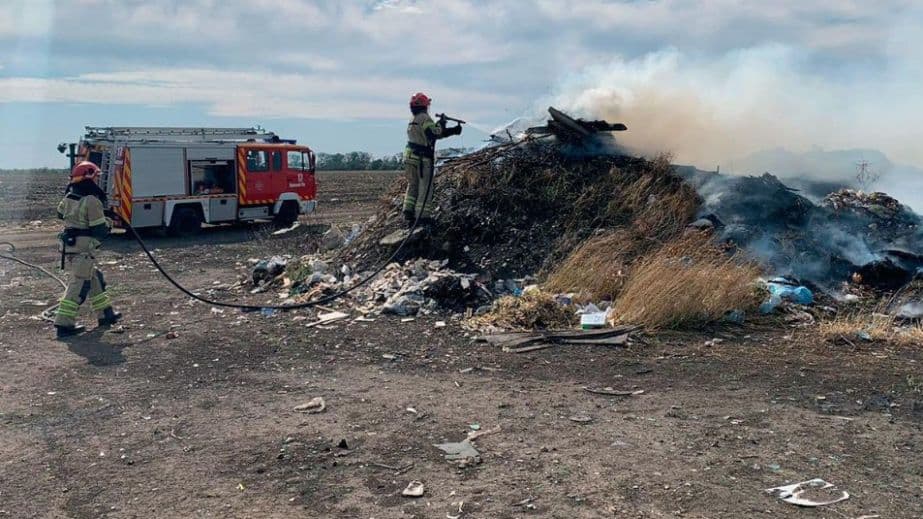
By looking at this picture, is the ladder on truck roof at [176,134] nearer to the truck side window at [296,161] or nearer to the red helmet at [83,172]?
the truck side window at [296,161]

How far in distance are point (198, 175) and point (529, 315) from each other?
12.3m

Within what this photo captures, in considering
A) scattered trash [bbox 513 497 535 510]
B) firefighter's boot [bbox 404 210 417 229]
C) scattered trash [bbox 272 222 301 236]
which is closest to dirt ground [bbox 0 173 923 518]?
scattered trash [bbox 513 497 535 510]

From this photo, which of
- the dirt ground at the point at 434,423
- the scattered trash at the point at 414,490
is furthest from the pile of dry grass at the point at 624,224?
the scattered trash at the point at 414,490

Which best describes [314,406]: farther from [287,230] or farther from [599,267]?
[287,230]

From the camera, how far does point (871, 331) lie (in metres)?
7.28

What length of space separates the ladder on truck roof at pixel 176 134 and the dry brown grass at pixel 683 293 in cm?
1236

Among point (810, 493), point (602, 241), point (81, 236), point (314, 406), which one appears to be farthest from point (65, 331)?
point (810, 493)

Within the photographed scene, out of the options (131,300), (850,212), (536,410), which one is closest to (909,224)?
(850,212)

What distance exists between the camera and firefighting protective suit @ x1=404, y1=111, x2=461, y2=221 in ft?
33.8

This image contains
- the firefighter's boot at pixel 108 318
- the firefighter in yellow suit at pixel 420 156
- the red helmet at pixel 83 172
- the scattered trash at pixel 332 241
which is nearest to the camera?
the red helmet at pixel 83 172

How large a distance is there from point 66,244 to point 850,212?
32.7 ft

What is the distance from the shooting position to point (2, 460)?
15.1ft

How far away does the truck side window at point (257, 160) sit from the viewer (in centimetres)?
1834

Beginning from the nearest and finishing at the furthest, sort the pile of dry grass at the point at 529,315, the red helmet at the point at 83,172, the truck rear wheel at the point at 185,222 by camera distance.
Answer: the pile of dry grass at the point at 529,315
the red helmet at the point at 83,172
the truck rear wheel at the point at 185,222
